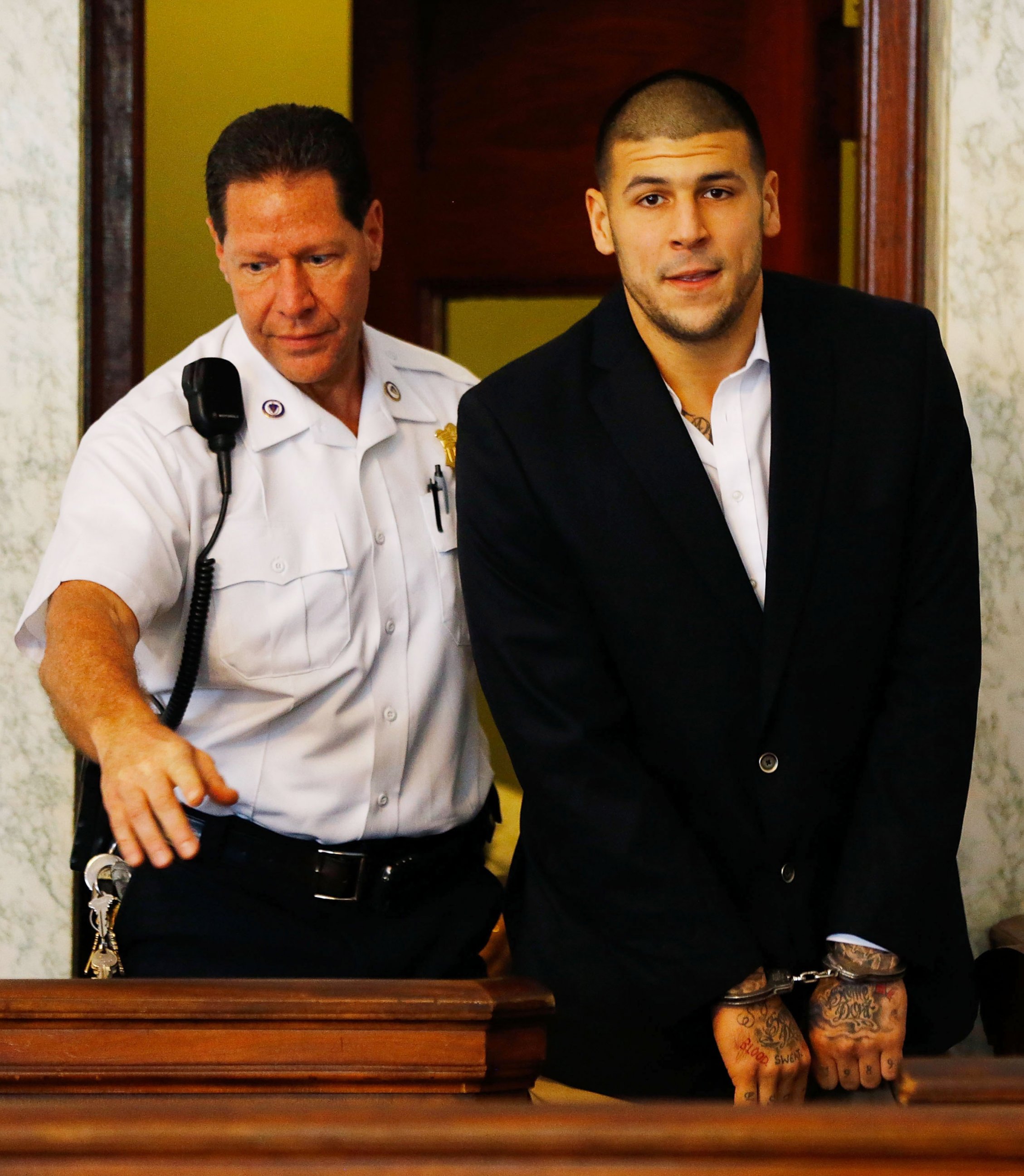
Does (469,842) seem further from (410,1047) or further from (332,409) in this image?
(410,1047)

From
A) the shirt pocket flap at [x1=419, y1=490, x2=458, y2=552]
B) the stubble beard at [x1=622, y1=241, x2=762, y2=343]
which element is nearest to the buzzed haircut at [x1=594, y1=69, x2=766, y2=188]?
the stubble beard at [x1=622, y1=241, x2=762, y2=343]

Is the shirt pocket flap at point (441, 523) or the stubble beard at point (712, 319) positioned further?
the shirt pocket flap at point (441, 523)

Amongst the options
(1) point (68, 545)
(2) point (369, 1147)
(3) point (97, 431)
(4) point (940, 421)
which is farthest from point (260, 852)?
(2) point (369, 1147)

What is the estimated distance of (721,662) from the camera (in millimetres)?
1771

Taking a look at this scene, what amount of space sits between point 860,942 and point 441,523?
2.71 ft

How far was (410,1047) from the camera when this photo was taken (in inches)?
46.9

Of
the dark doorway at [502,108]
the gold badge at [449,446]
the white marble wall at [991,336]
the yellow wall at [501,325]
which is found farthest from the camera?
the yellow wall at [501,325]

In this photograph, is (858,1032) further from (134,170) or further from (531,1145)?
(134,170)

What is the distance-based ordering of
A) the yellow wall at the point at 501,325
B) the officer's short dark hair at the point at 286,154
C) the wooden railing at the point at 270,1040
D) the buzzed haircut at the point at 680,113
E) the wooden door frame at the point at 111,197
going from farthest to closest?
the yellow wall at the point at 501,325
the wooden door frame at the point at 111,197
the officer's short dark hair at the point at 286,154
the buzzed haircut at the point at 680,113
the wooden railing at the point at 270,1040

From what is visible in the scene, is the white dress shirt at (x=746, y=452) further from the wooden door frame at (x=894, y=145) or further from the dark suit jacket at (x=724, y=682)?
the wooden door frame at (x=894, y=145)

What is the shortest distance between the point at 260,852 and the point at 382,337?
83 centimetres

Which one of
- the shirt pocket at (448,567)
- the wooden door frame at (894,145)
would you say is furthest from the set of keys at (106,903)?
the wooden door frame at (894,145)

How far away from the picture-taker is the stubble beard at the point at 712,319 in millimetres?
1819

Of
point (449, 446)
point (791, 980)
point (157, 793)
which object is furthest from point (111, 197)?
point (791, 980)
